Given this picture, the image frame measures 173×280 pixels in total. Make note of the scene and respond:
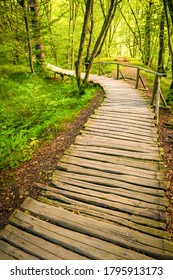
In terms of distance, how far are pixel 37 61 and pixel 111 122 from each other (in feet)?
40.8

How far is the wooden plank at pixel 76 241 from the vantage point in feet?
10.5

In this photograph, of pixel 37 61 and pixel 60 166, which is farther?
pixel 37 61

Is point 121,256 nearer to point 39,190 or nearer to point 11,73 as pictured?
point 39,190

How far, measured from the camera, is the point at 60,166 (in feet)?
17.3

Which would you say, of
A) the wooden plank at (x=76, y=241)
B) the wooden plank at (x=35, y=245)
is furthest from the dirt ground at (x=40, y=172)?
the wooden plank at (x=76, y=241)

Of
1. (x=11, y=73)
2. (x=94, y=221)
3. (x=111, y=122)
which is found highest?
(x=11, y=73)

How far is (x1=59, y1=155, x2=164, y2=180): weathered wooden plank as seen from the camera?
15.8 ft

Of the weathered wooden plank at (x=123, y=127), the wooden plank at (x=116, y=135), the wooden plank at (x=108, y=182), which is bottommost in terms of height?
the wooden plank at (x=108, y=182)

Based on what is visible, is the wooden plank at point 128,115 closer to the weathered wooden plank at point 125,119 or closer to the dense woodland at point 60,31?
the weathered wooden plank at point 125,119

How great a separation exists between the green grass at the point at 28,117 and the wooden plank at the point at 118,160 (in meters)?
1.49

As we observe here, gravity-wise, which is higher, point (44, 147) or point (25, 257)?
point (44, 147)

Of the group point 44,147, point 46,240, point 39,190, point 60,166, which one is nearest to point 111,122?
point 44,147

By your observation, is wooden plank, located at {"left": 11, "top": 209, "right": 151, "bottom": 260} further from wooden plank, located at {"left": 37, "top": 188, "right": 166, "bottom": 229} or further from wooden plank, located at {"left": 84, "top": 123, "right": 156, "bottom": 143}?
wooden plank, located at {"left": 84, "top": 123, "right": 156, "bottom": 143}

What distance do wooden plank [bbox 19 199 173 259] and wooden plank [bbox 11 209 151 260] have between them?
96mm
